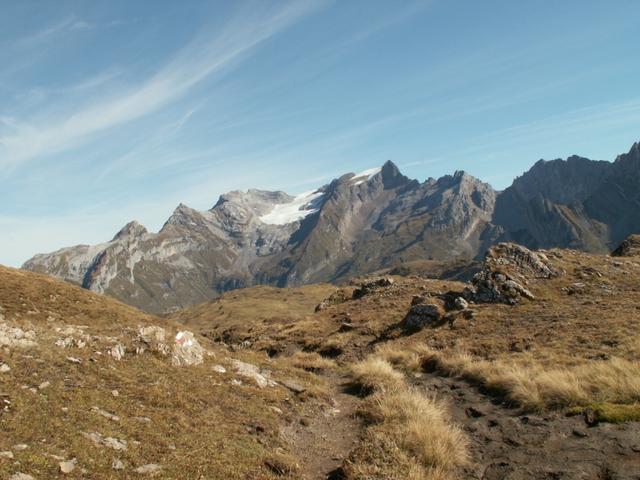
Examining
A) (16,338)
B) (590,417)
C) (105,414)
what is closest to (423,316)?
(590,417)

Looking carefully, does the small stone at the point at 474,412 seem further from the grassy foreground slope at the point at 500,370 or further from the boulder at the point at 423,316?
the boulder at the point at 423,316

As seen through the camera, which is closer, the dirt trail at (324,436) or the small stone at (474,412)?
the dirt trail at (324,436)

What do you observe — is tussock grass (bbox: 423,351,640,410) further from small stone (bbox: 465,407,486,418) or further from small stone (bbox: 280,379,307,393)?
small stone (bbox: 280,379,307,393)

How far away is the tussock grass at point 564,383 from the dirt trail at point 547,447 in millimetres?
934

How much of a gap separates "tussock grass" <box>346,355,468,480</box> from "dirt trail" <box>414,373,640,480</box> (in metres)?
0.72

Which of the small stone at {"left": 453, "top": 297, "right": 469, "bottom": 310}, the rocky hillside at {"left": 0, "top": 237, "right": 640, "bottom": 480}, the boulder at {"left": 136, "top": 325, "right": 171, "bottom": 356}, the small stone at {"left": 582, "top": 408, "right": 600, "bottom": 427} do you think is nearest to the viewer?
the rocky hillside at {"left": 0, "top": 237, "right": 640, "bottom": 480}

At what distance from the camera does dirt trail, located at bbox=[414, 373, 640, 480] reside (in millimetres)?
10945

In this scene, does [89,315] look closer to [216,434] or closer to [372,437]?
[216,434]

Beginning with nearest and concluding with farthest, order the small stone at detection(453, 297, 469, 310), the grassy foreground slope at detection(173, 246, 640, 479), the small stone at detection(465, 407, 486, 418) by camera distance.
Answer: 1. the grassy foreground slope at detection(173, 246, 640, 479)
2. the small stone at detection(465, 407, 486, 418)
3. the small stone at detection(453, 297, 469, 310)

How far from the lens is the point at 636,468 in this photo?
10484 mm

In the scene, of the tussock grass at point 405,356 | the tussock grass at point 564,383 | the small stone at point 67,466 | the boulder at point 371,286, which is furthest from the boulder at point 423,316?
the small stone at point 67,466

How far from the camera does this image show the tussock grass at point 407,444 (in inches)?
447

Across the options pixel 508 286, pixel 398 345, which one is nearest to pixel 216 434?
pixel 398 345

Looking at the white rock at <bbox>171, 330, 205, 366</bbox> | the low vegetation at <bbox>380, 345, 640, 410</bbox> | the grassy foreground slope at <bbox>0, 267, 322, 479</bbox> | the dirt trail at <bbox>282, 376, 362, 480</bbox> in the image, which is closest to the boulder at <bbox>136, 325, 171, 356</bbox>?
the grassy foreground slope at <bbox>0, 267, 322, 479</bbox>
